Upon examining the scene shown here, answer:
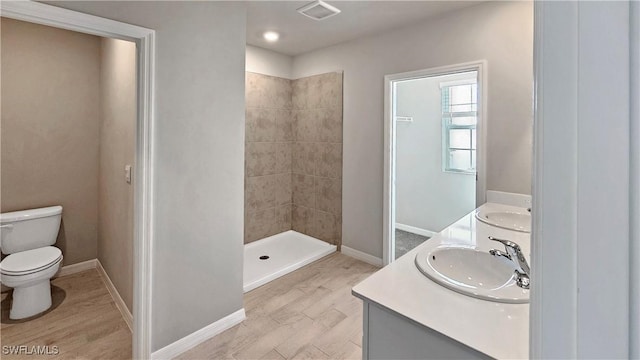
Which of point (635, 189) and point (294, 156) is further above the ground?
point (294, 156)

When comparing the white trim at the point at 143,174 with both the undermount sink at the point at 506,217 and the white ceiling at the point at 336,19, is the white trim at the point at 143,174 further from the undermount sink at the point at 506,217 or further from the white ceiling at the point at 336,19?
the undermount sink at the point at 506,217

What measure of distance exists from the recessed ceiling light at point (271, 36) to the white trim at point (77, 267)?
9.73ft

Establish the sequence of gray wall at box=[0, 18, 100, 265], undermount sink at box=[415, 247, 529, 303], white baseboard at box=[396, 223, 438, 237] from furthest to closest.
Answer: white baseboard at box=[396, 223, 438, 237] < gray wall at box=[0, 18, 100, 265] < undermount sink at box=[415, 247, 529, 303]

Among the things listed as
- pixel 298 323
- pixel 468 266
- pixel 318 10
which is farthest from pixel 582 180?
pixel 318 10

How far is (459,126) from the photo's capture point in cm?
404

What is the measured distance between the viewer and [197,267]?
1.96 m

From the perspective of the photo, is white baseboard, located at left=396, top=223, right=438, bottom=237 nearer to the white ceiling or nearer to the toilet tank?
the white ceiling

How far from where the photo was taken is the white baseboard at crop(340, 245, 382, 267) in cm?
318

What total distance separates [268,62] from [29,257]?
2971 millimetres

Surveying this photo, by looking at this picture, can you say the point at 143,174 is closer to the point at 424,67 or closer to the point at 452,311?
the point at 452,311

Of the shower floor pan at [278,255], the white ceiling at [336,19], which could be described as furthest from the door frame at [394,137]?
the shower floor pan at [278,255]

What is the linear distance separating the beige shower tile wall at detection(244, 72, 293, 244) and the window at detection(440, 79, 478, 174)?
2.18 meters

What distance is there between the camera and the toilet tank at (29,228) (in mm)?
2391

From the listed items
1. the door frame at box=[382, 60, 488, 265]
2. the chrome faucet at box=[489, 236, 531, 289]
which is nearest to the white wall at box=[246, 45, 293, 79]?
the door frame at box=[382, 60, 488, 265]
